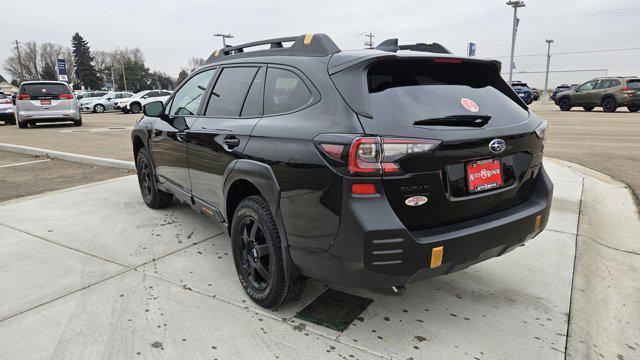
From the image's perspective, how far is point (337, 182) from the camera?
2191 millimetres

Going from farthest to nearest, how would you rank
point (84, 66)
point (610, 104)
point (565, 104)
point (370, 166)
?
point (84, 66) → point (565, 104) → point (610, 104) → point (370, 166)

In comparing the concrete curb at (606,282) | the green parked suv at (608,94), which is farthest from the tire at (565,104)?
the concrete curb at (606,282)

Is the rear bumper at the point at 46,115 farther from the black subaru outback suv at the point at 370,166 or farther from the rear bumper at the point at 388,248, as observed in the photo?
the rear bumper at the point at 388,248

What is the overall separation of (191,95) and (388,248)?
8.77 ft

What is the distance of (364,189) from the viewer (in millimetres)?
2145

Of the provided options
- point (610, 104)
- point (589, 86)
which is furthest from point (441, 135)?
point (589, 86)

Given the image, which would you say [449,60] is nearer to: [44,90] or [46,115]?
[44,90]

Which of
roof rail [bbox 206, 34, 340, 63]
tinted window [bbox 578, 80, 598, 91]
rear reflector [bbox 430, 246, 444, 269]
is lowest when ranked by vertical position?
rear reflector [bbox 430, 246, 444, 269]

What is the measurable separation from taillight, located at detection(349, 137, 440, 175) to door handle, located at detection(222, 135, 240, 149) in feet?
3.60

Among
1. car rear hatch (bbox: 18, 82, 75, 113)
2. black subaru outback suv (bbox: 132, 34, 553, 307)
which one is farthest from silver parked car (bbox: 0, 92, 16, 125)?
black subaru outback suv (bbox: 132, 34, 553, 307)

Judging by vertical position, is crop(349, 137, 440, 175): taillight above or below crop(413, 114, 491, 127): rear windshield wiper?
below

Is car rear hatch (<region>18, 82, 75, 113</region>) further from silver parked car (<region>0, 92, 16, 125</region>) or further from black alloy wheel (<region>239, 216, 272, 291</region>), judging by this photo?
black alloy wheel (<region>239, 216, 272, 291</region>)

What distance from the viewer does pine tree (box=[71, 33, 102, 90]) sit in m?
88.3

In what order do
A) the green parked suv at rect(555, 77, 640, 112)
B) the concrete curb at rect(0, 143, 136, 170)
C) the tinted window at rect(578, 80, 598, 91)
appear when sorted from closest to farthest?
the concrete curb at rect(0, 143, 136, 170)
the green parked suv at rect(555, 77, 640, 112)
the tinted window at rect(578, 80, 598, 91)
